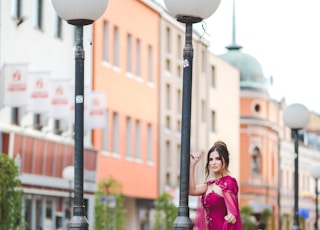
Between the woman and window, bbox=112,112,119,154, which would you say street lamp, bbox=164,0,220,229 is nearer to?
the woman

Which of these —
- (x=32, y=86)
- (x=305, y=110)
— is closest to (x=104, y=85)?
(x=32, y=86)

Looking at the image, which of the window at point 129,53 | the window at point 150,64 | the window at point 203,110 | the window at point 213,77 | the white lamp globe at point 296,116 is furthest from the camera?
the window at point 213,77

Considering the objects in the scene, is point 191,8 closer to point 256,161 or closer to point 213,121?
point 213,121

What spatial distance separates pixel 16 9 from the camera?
4712cm

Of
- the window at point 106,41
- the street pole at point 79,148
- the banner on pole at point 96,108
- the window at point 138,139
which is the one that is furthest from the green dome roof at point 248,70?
the street pole at point 79,148

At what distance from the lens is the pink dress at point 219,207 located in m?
13.4

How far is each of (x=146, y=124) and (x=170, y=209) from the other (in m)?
5.91

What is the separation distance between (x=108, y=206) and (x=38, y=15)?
23.0 ft

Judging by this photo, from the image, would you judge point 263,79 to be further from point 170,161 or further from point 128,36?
point 128,36

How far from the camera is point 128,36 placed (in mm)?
61219

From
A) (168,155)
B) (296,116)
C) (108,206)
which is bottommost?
(108,206)

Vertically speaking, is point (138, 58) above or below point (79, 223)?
above

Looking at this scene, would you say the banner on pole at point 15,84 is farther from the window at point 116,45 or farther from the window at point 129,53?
the window at point 129,53

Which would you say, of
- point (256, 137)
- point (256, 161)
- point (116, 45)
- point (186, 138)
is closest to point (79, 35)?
point (186, 138)
